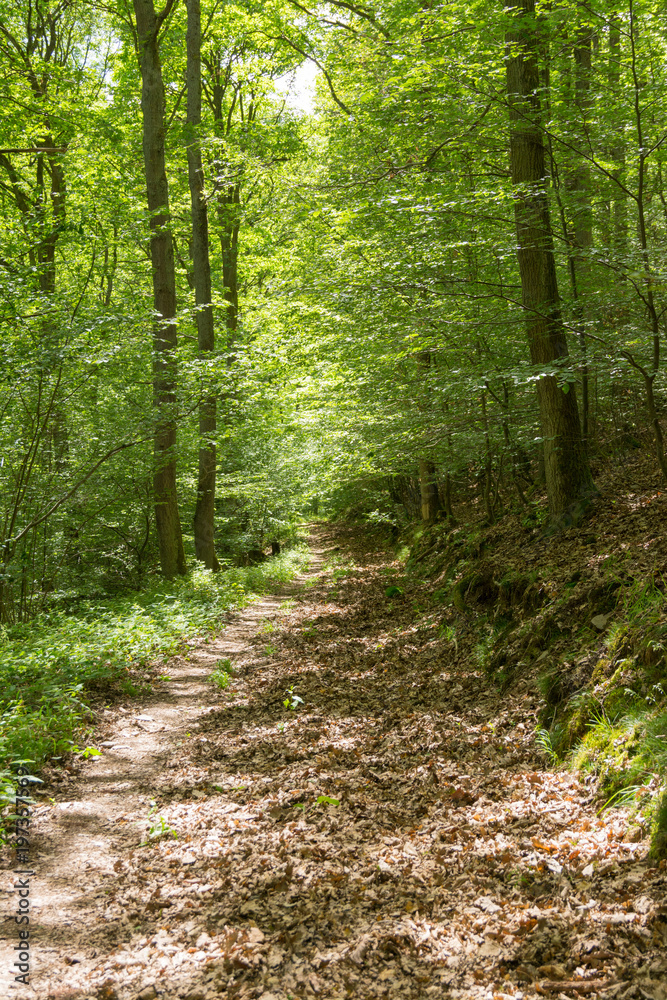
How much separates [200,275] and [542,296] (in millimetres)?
8799

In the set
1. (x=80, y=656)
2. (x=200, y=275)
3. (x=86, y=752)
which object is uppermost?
(x=200, y=275)

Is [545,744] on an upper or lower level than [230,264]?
lower

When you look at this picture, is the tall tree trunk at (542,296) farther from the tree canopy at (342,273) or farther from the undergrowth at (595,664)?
the undergrowth at (595,664)

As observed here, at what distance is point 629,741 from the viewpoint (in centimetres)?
381

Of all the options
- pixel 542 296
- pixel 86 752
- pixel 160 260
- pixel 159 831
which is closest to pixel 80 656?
pixel 86 752

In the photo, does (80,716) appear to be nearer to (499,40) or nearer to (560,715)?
(560,715)

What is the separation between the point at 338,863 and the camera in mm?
3816

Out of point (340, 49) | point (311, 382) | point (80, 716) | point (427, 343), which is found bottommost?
point (80, 716)

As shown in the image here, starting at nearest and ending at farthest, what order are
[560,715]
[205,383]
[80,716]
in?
[560,715], [80,716], [205,383]

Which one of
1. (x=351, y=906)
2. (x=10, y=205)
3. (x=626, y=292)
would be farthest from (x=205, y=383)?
(x=10, y=205)

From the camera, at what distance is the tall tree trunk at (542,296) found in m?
6.65

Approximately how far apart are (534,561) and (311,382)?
9335mm

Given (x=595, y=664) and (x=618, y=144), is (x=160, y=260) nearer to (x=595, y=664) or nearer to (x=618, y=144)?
(x=618, y=144)

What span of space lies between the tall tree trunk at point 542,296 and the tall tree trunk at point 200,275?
23.3ft
